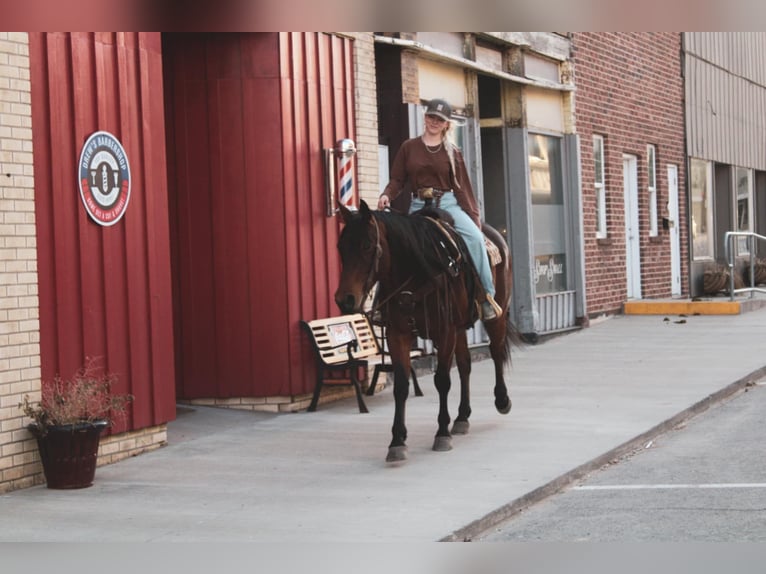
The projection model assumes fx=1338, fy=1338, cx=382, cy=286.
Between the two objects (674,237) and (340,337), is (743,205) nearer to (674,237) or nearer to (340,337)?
(674,237)

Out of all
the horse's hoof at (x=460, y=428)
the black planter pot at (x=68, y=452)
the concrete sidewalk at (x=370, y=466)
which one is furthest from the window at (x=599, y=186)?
the black planter pot at (x=68, y=452)

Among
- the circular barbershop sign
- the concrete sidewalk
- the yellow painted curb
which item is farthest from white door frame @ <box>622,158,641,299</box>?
the circular barbershop sign

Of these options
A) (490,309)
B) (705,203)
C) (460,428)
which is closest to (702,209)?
(705,203)

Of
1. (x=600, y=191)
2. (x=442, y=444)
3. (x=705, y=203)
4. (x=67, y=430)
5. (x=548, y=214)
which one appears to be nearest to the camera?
(x=67, y=430)

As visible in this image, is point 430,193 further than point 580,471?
Yes

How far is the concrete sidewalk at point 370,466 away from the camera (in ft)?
25.1

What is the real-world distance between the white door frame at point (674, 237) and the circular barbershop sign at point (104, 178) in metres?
15.8

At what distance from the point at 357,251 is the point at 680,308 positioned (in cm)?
1370

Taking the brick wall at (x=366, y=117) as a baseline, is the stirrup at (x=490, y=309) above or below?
below

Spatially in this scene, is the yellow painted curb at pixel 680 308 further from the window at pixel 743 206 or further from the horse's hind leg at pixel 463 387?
the horse's hind leg at pixel 463 387

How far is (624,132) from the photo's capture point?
22.1 m

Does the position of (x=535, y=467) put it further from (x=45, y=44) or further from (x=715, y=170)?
(x=715, y=170)

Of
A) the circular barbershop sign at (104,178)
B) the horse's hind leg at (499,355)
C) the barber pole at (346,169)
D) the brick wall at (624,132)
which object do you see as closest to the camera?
the circular barbershop sign at (104,178)
